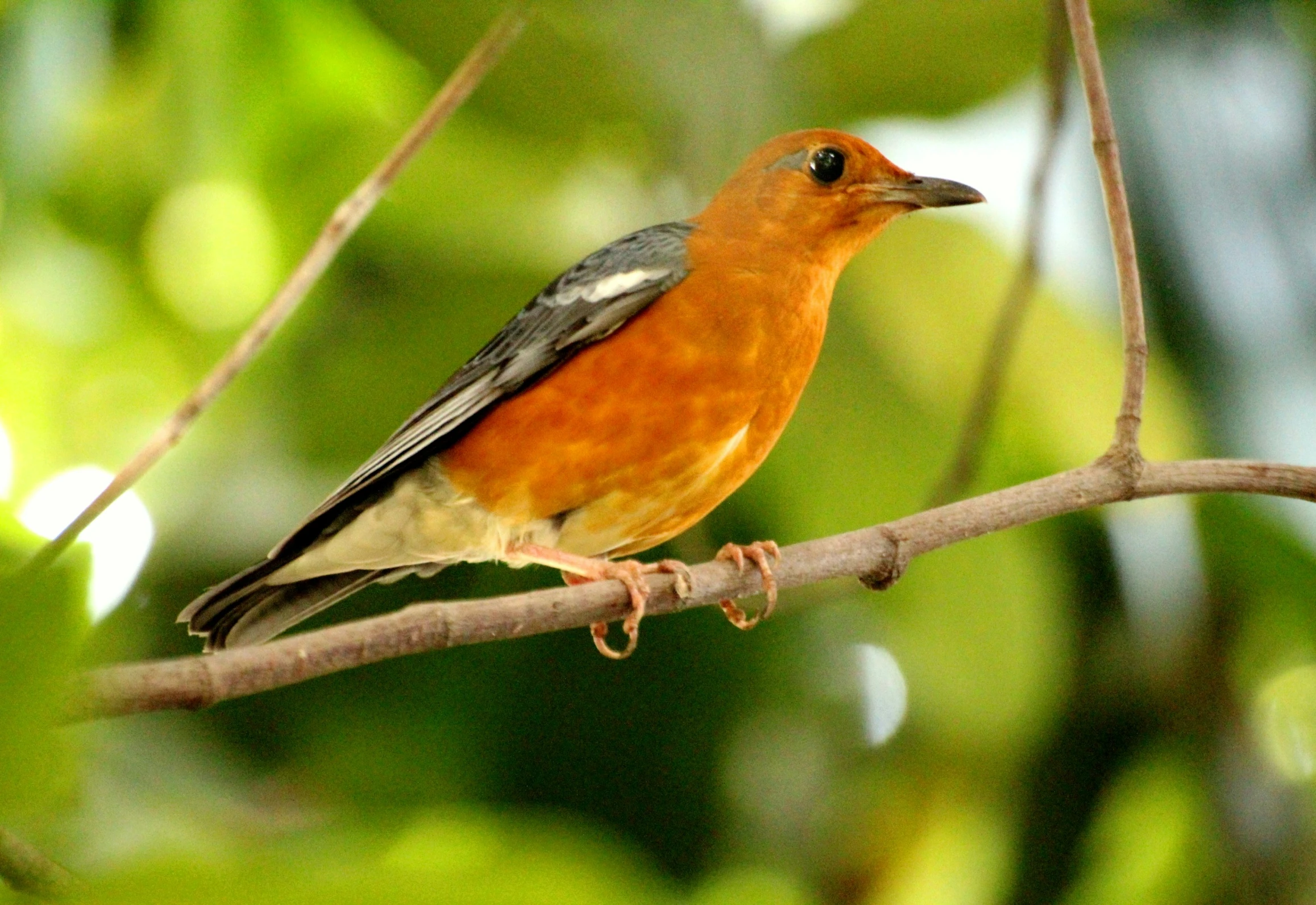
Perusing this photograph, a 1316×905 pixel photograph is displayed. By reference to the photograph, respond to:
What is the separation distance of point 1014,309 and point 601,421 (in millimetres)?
1154

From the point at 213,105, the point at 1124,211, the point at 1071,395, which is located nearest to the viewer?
the point at 1124,211

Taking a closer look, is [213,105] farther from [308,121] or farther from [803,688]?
[803,688]

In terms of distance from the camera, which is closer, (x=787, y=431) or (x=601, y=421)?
(x=601, y=421)

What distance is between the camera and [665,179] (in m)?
4.23

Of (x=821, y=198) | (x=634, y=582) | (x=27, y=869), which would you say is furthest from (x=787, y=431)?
(x=27, y=869)

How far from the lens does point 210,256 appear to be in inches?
185

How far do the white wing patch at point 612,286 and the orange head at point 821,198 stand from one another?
34 cm

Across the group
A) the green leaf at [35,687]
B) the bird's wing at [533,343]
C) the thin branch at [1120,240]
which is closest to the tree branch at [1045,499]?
the thin branch at [1120,240]

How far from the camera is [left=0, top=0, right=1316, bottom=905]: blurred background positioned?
363 cm

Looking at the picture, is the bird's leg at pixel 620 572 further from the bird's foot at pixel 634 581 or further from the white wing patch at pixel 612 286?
the white wing patch at pixel 612 286

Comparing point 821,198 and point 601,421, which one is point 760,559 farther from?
point 821,198

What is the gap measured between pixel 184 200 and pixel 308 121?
1.88 ft

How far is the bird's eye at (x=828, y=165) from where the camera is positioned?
3.99m

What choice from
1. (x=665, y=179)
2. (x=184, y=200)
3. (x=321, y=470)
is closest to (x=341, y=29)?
(x=184, y=200)
